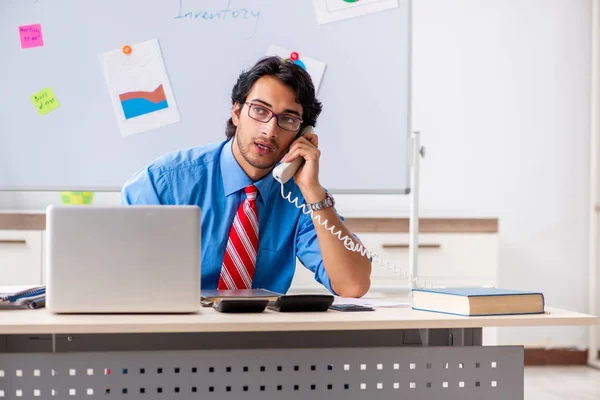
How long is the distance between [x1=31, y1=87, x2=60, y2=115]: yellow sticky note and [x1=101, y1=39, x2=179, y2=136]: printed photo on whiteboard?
0.22 metres

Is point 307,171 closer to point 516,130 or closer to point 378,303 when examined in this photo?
point 378,303

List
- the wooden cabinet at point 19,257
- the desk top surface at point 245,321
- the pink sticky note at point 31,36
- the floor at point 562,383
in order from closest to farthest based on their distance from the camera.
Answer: the desk top surface at point 245,321 → the pink sticky note at point 31,36 → the wooden cabinet at point 19,257 → the floor at point 562,383

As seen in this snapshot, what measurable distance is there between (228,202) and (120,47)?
125 cm

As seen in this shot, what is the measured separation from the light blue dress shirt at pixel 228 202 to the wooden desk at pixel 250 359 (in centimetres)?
46

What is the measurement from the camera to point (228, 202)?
196 centimetres

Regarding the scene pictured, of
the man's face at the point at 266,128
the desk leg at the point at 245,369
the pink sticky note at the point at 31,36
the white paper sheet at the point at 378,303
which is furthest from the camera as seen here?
the pink sticky note at the point at 31,36

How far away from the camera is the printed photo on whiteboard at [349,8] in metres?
3.01

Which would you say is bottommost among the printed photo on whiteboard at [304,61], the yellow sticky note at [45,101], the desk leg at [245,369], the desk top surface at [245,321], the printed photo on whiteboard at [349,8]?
the desk leg at [245,369]

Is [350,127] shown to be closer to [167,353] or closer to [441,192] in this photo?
[441,192]

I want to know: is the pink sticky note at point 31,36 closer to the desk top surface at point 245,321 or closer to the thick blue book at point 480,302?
the desk top surface at point 245,321

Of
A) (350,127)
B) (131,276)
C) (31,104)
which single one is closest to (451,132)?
(350,127)

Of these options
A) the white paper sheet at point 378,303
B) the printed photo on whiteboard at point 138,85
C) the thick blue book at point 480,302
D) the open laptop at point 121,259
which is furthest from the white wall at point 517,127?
the open laptop at point 121,259

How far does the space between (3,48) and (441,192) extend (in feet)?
7.25

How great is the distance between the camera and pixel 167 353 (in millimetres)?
1331
